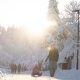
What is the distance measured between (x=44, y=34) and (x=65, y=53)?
1919 cm

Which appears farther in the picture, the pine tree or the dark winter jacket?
the pine tree

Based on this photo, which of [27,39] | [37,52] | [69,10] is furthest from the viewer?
[27,39]

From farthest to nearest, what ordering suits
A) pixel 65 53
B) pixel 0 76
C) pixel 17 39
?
pixel 17 39 < pixel 65 53 < pixel 0 76

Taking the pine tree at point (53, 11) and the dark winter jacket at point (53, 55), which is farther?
the pine tree at point (53, 11)

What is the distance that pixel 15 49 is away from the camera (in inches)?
4257

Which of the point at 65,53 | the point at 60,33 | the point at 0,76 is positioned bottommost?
the point at 0,76

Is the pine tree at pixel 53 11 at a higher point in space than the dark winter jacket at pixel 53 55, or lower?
higher

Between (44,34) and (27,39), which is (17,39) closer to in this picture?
(27,39)

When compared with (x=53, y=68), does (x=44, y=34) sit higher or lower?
higher

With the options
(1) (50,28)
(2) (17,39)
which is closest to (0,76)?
(1) (50,28)

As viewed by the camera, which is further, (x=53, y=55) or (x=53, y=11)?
(x=53, y=11)

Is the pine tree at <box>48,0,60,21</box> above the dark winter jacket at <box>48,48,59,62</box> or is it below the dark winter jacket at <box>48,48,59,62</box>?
above

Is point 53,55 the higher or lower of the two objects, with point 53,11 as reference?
lower

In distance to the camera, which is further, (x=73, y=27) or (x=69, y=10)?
(x=69, y=10)
